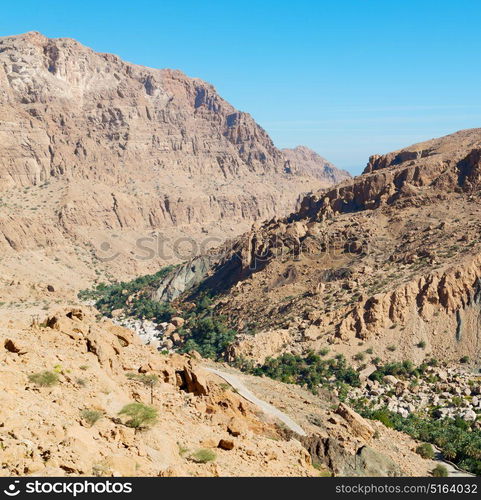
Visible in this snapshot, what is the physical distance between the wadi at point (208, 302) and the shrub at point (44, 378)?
0.20ft

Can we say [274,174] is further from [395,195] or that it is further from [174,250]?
[395,195]

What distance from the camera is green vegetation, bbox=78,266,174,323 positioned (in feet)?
250

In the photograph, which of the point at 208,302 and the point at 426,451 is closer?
the point at 426,451

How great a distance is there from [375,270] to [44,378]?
145 feet

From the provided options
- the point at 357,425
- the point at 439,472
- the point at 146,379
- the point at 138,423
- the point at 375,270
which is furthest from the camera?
the point at 375,270

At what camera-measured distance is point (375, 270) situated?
189 feet

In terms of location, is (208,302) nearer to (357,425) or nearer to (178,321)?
(178,321)

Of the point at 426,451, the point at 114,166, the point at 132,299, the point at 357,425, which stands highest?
the point at 114,166

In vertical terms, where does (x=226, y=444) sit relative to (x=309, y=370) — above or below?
above

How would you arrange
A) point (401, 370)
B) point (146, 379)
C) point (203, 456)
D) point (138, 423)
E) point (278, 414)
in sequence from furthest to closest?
point (401, 370)
point (278, 414)
point (146, 379)
point (138, 423)
point (203, 456)

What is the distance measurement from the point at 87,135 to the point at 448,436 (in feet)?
420

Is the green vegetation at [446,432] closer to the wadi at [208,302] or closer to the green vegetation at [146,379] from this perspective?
the wadi at [208,302]

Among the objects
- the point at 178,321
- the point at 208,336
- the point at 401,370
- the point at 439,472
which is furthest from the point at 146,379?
the point at 178,321

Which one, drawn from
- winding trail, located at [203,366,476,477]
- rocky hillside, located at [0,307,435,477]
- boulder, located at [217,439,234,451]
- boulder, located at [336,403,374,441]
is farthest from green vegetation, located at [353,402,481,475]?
boulder, located at [217,439,234,451]
